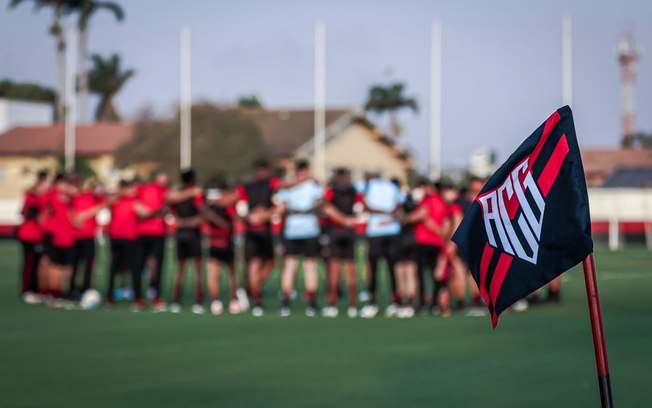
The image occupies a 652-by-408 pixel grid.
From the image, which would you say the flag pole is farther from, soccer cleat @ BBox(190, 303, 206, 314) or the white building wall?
the white building wall

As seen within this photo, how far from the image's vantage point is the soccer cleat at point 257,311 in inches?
685

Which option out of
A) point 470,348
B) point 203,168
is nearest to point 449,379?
point 470,348

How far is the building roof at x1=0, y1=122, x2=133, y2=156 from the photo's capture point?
78625 millimetres

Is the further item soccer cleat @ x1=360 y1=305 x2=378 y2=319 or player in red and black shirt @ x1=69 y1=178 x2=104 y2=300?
player in red and black shirt @ x1=69 y1=178 x2=104 y2=300

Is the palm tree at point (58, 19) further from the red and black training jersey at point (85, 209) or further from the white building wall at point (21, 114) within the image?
the red and black training jersey at point (85, 209)

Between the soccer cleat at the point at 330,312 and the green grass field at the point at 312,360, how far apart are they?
350 millimetres

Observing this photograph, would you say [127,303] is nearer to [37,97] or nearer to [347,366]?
[347,366]

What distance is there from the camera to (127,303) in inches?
770

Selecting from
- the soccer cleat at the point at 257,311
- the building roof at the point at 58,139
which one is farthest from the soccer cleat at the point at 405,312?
the building roof at the point at 58,139

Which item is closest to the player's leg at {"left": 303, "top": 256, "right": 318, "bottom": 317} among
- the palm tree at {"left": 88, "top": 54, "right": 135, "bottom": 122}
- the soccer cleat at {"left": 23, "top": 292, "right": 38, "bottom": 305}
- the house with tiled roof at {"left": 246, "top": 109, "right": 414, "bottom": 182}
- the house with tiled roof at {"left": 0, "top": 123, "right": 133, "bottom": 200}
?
the soccer cleat at {"left": 23, "top": 292, "right": 38, "bottom": 305}

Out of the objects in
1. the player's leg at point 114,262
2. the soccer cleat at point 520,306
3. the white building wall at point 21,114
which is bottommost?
the soccer cleat at point 520,306

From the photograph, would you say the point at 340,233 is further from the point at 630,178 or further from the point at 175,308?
the point at 630,178

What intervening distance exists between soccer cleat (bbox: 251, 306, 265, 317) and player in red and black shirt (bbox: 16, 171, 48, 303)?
4.05 meters

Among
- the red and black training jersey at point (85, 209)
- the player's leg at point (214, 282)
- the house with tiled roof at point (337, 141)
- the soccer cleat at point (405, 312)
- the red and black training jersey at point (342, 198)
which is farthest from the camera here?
the house with tiled roof at point (337, 141)
